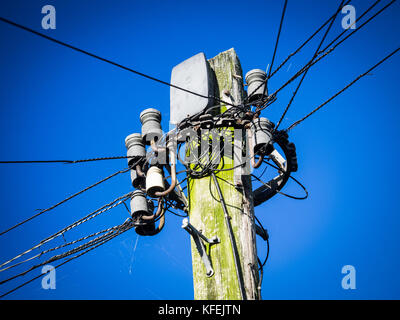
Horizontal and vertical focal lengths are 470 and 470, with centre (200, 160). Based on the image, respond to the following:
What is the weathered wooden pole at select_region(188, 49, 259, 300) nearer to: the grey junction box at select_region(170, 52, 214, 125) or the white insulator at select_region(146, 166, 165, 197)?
the white insulator at select_region(146, 166, 165, 197)

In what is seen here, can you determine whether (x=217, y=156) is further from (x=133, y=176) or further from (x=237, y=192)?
(x=133, y=176)

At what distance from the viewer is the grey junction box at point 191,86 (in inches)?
202

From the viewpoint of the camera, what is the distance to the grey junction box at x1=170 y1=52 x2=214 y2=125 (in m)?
5.13

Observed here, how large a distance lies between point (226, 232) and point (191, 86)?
188 centimetres

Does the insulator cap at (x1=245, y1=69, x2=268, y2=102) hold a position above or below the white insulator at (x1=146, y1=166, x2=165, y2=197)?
above

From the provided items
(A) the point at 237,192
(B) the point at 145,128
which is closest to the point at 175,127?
(B) the point at 145,128

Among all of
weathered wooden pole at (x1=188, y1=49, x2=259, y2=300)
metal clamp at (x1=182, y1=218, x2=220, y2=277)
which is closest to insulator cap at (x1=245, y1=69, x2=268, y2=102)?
weathered wooden pole at (x1=188, y1=49, x2=259, y2=300)

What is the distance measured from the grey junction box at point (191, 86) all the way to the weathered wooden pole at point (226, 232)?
1.63ft

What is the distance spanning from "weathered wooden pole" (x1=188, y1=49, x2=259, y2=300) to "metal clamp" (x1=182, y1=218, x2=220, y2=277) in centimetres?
4

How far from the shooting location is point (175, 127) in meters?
5.11

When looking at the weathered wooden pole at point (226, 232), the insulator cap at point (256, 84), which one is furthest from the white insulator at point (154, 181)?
the insulator cap at point (256, 84)

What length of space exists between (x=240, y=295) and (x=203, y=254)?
50cm

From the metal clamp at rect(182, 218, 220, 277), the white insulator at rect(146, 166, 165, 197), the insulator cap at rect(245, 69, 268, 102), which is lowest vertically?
the metal clamp at rect(182, 218, 220, 277)

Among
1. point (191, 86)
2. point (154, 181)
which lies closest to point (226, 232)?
point (154, 181)
